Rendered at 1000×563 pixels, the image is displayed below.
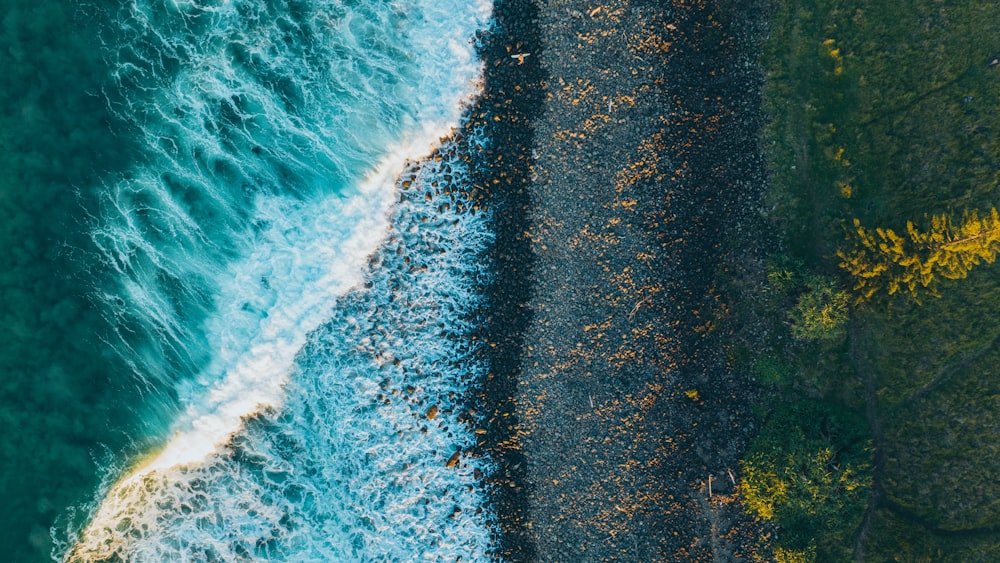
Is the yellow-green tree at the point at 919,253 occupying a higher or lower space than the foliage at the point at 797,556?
higher

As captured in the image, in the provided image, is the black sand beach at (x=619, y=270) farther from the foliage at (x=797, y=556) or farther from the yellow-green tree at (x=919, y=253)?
the yellow-green tree at (x=919, y=253)

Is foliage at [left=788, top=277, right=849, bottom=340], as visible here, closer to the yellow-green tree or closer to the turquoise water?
the yellow-green tree

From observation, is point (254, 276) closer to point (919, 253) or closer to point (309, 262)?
point (309, 262)

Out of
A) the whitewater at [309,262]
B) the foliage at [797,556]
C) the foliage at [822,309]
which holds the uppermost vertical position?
the whitewater at [309,262]

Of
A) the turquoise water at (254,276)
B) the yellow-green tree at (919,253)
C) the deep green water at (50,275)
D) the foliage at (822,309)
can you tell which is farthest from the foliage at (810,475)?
the deep green water at (50,275)

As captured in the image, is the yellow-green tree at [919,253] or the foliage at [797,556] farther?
the foliage at [797,556]

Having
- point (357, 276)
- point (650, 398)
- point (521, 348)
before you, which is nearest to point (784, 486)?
point (650, 398)

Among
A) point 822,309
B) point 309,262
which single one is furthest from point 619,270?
point 309,262
